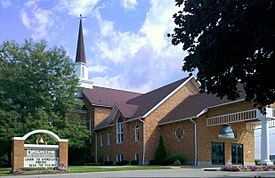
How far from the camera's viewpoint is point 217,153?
39531 millimetres

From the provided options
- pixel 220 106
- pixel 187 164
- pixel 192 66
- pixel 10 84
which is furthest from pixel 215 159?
→ pixel 192 66

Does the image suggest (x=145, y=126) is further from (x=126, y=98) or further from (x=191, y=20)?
(x=191, y=20)

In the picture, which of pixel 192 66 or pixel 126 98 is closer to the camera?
pixel 192 66

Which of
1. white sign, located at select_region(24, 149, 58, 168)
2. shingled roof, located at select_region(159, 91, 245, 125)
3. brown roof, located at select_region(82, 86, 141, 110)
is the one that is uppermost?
brown roof, located at select_region(82, 86, 141, 110)

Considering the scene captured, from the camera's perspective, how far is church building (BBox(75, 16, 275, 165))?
3716 centimetres

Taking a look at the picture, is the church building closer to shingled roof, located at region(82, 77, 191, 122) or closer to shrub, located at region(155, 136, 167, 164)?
shingled roof, located at region(82, 77, 191, 122)

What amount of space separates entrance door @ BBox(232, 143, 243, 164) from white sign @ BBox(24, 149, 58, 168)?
18.0 metres

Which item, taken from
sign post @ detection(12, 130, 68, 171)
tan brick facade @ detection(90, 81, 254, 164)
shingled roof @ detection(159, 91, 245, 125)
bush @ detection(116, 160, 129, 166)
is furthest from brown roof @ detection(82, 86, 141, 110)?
sign post @ detection(12, 130, 68, 171)

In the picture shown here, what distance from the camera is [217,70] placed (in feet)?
43.0

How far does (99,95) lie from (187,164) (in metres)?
20.9

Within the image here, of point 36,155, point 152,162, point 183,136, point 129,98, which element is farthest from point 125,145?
point 36,155

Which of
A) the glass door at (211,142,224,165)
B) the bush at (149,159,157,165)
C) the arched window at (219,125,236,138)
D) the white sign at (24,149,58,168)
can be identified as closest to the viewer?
the white sign at (24,149,58,168)

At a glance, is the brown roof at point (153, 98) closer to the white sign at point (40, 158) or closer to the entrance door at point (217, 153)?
the entrance door at point (217, 153)

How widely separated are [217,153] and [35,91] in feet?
64.9
